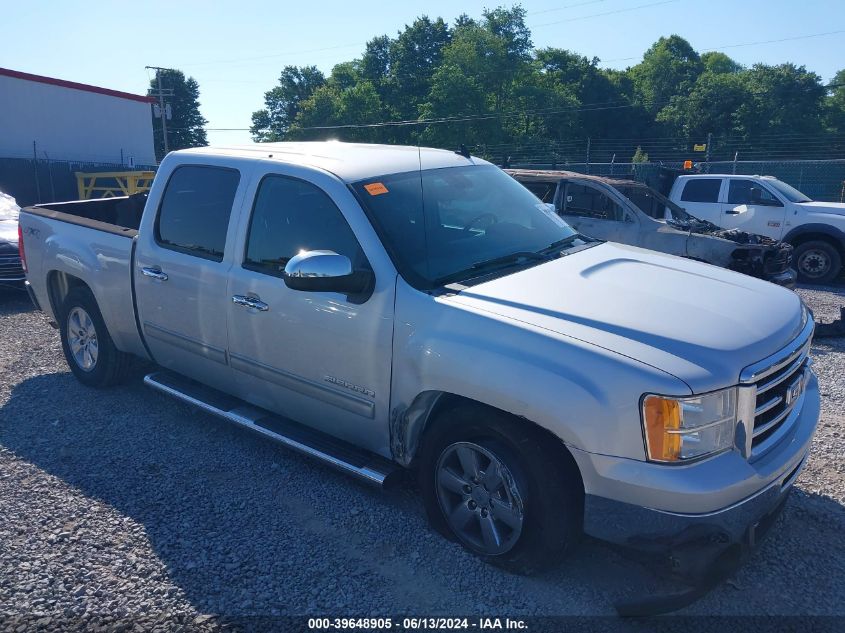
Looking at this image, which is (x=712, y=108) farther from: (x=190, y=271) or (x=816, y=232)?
(x=190, y=271)

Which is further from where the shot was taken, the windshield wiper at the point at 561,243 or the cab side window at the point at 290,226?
the windshield wiper at the point at 561,243

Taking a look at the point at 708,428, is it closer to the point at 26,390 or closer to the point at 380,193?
the point at 380,193

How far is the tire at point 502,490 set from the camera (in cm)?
293

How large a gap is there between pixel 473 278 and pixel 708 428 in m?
1.33

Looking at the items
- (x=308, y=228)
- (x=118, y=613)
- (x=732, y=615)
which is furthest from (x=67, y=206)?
(x=732, y=615)

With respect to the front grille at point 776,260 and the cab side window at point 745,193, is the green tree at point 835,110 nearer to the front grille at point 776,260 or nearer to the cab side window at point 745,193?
the cab side window at point 745,193

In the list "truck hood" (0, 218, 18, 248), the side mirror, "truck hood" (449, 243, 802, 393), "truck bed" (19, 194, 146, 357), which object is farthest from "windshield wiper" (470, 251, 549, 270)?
"truck hood" (0, 218, 18, 248)

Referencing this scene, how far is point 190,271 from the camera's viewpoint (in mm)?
4367

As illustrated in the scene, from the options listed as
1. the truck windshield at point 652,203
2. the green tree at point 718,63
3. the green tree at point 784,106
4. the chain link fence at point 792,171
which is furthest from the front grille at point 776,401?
the green tree at point 718,63

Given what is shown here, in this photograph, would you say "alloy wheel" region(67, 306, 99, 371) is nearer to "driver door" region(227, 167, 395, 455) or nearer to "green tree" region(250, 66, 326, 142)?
"driver door" region(227, 167, 395, 455)

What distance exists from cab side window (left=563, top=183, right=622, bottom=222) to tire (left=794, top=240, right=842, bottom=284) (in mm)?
4238

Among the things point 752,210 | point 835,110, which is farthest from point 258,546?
point 835,110

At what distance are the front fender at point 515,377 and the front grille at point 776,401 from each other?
538 mm

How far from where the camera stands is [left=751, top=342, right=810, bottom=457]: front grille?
9.46 ft
